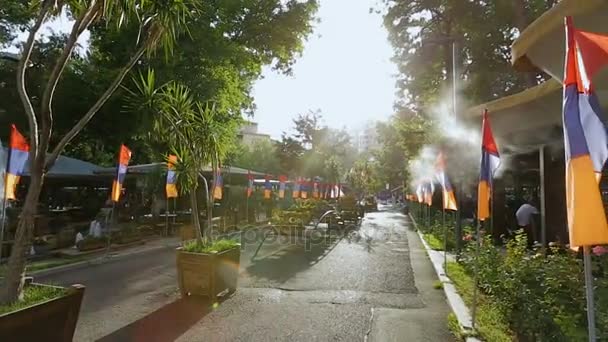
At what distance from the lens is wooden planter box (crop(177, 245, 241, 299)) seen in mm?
7336

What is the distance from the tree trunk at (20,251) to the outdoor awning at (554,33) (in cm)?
544

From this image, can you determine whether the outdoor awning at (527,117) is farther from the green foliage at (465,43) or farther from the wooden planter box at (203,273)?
the wooden planter box at (203,273)

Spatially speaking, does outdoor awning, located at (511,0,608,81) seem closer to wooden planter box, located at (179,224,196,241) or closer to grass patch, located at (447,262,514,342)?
Result: grass patch, located at (447,262,514,342)

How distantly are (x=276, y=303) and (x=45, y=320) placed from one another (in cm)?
376

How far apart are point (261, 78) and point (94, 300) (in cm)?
1986

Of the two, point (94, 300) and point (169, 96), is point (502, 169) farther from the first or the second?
point (94, 300)

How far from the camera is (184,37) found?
16.6 metres

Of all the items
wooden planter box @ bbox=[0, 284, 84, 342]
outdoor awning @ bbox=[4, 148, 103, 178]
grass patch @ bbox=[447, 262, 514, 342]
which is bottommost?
grass patch @ bbox=[447, 262, 514, 342]

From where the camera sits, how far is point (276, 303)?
730 cm

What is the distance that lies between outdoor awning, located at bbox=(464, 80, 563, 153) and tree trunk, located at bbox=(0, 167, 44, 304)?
6803 mm

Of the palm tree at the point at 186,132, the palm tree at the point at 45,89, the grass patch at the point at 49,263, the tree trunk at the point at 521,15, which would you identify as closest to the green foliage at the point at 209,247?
the palm tree at the point at 186,132

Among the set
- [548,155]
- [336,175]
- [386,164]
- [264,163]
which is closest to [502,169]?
[548,155]

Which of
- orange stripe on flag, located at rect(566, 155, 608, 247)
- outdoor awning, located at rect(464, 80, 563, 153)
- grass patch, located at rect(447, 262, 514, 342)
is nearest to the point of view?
orange stripe on flag, located at rect(566, 155, 608, 247)

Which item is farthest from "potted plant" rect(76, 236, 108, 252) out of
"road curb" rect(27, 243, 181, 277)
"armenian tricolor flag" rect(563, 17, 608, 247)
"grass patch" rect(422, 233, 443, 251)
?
"armenian tricolor flag" rect(563, 17, 608, 247)
